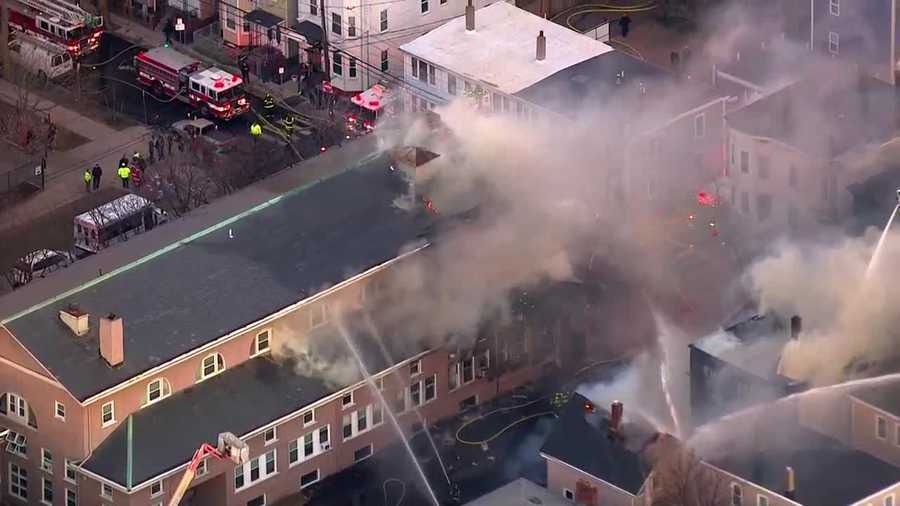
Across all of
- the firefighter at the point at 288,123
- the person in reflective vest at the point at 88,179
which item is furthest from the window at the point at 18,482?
the firefighter at the point at 288,123

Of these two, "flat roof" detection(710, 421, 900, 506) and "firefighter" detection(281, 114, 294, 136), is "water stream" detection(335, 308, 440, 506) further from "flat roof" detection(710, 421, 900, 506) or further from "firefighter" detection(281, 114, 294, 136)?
"firefighter" detection(281, 114, 294, 136)

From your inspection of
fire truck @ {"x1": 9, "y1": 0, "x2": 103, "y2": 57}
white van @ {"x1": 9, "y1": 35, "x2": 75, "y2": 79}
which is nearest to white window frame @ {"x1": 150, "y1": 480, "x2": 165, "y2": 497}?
white van @ {"x1": 9, "y1": 35, "x2": 75, "y2": 79}

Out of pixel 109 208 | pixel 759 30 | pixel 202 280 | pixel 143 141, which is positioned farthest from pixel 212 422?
pixel 759 30

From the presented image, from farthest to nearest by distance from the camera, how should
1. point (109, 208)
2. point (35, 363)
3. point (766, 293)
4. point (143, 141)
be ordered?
point (143, 141) → point (109, 208) → point (766, 293) → point (35, 363)

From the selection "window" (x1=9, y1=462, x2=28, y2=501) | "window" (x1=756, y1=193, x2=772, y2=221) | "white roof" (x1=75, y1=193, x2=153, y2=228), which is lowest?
"window" (x1=9, y1=462, x2=28, y2=501)

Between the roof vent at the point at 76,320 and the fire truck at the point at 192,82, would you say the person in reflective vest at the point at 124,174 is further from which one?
the roof vent at the point at 76,320

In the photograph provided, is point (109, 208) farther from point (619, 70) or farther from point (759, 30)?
point (759, 30)
